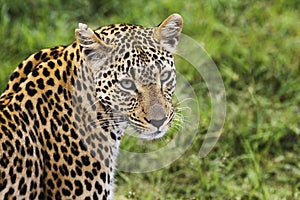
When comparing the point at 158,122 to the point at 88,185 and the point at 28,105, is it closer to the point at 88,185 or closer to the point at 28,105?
the point at 88,185

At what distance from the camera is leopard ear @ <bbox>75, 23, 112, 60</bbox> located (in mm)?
5500

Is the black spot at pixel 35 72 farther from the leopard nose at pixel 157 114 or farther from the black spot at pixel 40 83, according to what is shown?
the leopard nose at pixel 157 114

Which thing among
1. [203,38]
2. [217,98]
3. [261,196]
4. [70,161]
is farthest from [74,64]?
[203,38]

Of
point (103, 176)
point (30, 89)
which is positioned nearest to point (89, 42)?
point (30, 89)

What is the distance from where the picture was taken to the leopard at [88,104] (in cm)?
561

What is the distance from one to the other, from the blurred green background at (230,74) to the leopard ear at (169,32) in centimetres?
172

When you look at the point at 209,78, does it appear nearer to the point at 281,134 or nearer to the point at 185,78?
the point at 185,78

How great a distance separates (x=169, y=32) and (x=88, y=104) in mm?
A: 680

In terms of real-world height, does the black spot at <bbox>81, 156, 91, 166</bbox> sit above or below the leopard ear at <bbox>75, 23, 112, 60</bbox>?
below

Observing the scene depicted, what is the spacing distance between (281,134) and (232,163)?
2.06ft

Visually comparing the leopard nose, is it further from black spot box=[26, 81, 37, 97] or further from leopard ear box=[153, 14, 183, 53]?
black spot box=[26, 81, 37, 97]

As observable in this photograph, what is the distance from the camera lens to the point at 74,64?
568 centimetres

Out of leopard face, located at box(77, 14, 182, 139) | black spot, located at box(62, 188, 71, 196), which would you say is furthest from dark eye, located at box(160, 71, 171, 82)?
black spot, located at box(62, 188, 71, 196)

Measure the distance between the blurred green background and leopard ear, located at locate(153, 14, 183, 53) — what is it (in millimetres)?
1721
